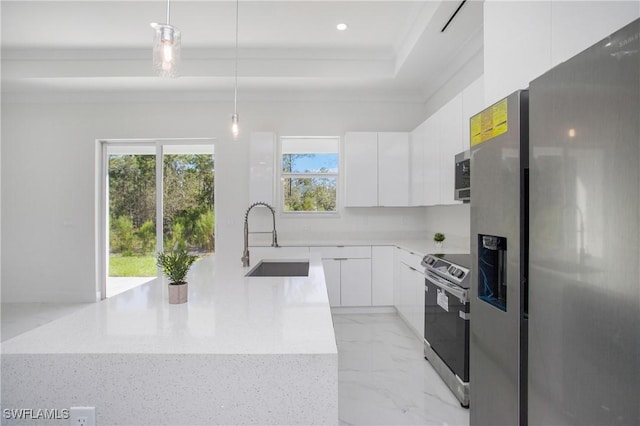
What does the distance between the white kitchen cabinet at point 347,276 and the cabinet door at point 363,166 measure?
0.73 metres

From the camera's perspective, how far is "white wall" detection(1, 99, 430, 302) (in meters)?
4.61

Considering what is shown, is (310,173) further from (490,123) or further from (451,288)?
(490,123)

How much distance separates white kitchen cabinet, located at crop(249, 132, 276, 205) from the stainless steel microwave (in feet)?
8.09

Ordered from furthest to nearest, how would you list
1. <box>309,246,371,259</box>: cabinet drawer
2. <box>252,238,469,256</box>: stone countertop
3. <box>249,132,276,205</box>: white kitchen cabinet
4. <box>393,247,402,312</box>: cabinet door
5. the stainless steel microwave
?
<box>249,132,276,205</box>: white kitchen cabinet → <box>309,246,371,259</box>: cabinet drawer → <box>393,247,402,312</box>: cabinet door → <box>252,238,469,256</box>: stone countertop → the stainless steel microwave

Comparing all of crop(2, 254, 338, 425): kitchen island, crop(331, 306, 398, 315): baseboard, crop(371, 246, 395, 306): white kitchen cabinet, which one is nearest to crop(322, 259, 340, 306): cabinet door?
crop(331, 306, 398, 315): baseboard

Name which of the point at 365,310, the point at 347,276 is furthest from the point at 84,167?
the point at 365,310

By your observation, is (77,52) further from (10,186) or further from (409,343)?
(409,343)

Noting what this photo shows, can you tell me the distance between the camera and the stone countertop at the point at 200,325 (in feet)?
3.10

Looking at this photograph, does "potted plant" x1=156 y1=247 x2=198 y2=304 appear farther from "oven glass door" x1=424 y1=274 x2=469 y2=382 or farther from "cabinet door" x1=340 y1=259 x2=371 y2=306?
"cabinet door" x1=340 y1=259 x2=371 y2=306

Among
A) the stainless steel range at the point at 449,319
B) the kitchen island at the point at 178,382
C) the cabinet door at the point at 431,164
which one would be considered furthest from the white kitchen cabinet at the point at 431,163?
the kitchen island at the point at 178,382

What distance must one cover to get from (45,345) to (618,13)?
2180mm

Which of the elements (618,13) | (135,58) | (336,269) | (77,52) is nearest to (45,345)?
(618,13)

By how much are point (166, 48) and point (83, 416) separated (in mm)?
1275

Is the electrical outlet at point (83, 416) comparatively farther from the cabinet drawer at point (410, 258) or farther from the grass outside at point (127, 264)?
the grass outside at point (127, 264)
